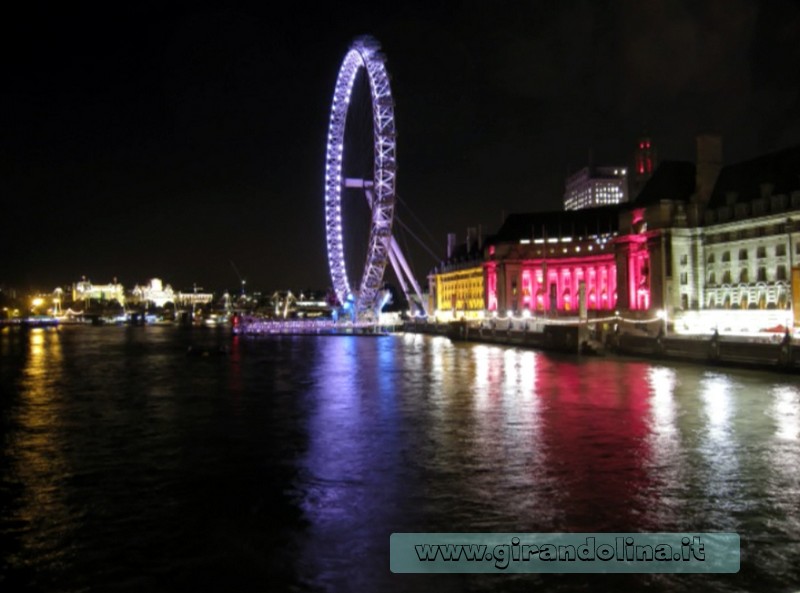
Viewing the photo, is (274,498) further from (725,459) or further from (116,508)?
(725,459)

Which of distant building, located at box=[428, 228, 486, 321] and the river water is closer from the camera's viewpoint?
the river water

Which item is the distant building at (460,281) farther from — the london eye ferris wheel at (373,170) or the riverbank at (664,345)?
the riverbank at (664,345)

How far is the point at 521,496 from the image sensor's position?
11.7 meters

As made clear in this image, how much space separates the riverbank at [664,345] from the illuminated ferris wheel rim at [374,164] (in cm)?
1251

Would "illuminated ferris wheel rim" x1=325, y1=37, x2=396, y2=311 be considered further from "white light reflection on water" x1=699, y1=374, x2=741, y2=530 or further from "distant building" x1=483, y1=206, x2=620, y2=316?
"white light reflection on water" x1=699, y1=374, x2=741, y2=530

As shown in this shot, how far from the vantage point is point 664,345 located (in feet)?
146

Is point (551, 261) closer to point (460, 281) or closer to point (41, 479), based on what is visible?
point (460, 281)

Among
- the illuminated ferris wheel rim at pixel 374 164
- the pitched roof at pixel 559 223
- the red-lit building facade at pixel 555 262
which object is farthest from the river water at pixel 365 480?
the pitched roof at pixel 559 223

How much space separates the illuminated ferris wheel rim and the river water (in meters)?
50.8

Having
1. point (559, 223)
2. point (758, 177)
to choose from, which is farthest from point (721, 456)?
point (559, 223)

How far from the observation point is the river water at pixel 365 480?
28.2ft

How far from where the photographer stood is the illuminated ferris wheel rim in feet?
238

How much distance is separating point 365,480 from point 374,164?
65442mm

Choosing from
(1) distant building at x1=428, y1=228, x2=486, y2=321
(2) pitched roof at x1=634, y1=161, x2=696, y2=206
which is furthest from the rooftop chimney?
(2) pitched roof at x1=634, y1=161, x2=696, y2=206
